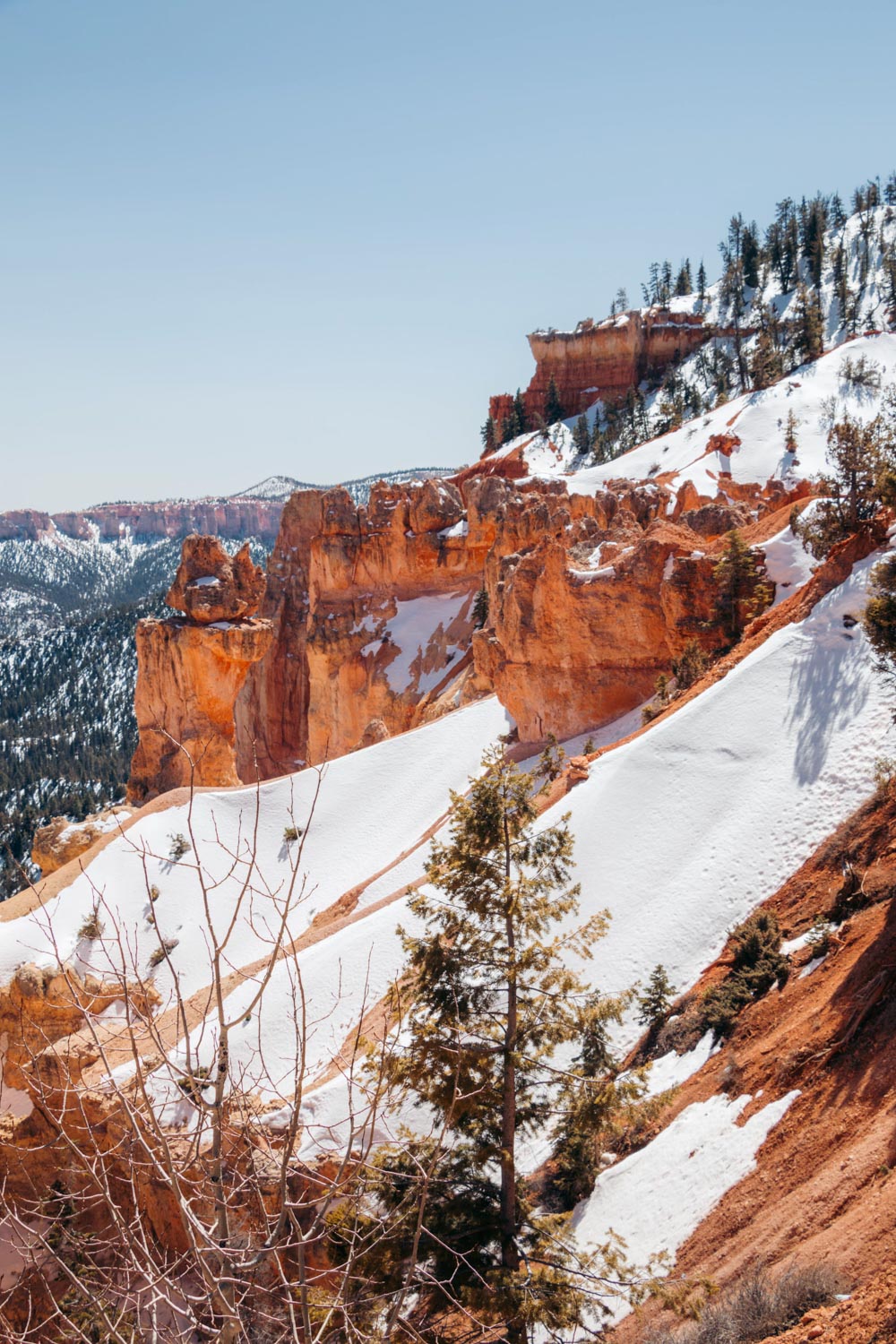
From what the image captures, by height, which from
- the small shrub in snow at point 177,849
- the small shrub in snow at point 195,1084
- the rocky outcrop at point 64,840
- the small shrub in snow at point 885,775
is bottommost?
the rocky outcrop at point 64,840

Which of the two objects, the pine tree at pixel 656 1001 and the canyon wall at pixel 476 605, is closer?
the pine tree at pixel 656 1001

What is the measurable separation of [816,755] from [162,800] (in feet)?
75.3

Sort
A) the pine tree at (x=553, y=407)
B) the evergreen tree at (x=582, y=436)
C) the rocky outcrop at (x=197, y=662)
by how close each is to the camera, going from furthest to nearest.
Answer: the pine tree at (x=553, y=407) → the evergreen tree at (x=582, y=436) → the rocky outcrop at (x=197, y=662)

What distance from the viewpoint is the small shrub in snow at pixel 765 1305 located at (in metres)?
7.00

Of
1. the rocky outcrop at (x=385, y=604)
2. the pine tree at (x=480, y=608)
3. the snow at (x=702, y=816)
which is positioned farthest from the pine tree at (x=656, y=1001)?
the rocky outcrop at (x=385, y=604)

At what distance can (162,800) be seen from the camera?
3266 cm

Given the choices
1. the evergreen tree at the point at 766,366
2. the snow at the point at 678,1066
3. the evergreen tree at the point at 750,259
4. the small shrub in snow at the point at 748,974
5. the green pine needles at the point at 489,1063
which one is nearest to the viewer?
the green pine needles at the point at 489,1063

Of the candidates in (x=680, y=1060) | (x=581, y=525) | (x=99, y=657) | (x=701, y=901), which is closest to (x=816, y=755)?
(x=701, y=901)

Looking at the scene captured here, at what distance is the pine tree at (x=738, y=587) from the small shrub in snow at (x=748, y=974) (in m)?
12.0

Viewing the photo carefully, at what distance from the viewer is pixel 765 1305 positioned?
725 cm

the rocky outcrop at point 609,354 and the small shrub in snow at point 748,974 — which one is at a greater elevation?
the rocky outcrop at point 609,354

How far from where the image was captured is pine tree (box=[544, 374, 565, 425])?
95000 mm

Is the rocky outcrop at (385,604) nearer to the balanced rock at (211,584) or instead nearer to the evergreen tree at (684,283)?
the balanced rock at (211,584)

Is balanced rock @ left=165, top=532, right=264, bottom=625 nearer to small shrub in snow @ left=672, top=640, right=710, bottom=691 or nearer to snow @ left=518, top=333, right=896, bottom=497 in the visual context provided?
small shrub in snow @ left=672, top=640, right=710, bottom=691
